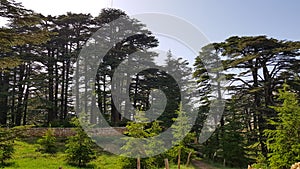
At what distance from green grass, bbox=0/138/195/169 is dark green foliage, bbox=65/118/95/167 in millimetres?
288

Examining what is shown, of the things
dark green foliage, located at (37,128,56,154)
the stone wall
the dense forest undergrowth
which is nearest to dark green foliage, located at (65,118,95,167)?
the dense forest undergrowth

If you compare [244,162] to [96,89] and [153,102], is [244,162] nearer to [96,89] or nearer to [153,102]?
[153,102]

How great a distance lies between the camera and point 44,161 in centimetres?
1075

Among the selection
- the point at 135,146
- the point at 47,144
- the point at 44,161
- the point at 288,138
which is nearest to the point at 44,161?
the point at 44,161

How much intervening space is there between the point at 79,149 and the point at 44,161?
1.46 m

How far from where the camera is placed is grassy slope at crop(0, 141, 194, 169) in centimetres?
984

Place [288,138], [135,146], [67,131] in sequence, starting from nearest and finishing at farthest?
[288,138], [135,146], [67,131]

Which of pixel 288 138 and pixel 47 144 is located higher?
pixel 288 138

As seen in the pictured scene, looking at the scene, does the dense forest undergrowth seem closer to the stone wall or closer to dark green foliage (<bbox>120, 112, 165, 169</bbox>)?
dark green foliage (<bbox>120, 112, 165, 169</bbox>)

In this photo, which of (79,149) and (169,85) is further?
(169,85)

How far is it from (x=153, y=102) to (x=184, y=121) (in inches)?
363

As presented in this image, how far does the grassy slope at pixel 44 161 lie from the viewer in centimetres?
984

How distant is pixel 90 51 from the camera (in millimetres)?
18938

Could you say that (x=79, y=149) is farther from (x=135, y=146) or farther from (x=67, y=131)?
(x=67, y=131)
